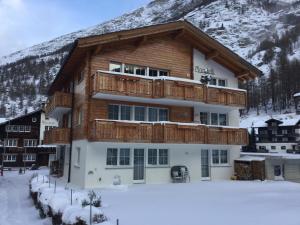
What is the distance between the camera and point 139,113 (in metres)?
22.3

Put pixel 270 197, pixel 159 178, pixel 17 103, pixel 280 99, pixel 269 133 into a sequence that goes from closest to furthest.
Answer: pixel 270 197 → pixel 159 178 → pixel 269 133 → pixel 280 99 → pixel 17 103

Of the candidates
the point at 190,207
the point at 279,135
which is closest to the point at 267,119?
the point at 279,135

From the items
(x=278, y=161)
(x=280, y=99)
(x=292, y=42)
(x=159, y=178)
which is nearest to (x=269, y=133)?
(x=280, y=99)

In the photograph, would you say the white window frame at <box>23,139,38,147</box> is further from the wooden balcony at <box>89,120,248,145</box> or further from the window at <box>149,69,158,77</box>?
the wooden balcony at <box>89,120,248,145</box>

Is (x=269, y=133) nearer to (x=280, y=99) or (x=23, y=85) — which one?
(x=280, y=99)

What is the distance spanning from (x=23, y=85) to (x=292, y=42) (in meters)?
118

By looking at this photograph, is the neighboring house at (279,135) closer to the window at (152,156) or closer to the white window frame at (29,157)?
the white window frame at (29,157)

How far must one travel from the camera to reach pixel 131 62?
885 inches

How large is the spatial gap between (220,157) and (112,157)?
8537mm

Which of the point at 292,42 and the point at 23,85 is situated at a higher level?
the point at 292,42

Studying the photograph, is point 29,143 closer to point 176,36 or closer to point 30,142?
point 30,142

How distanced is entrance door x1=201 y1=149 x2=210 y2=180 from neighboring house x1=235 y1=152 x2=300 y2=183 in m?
2.33

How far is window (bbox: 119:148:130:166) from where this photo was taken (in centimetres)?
2120

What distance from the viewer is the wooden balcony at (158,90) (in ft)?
65.0
